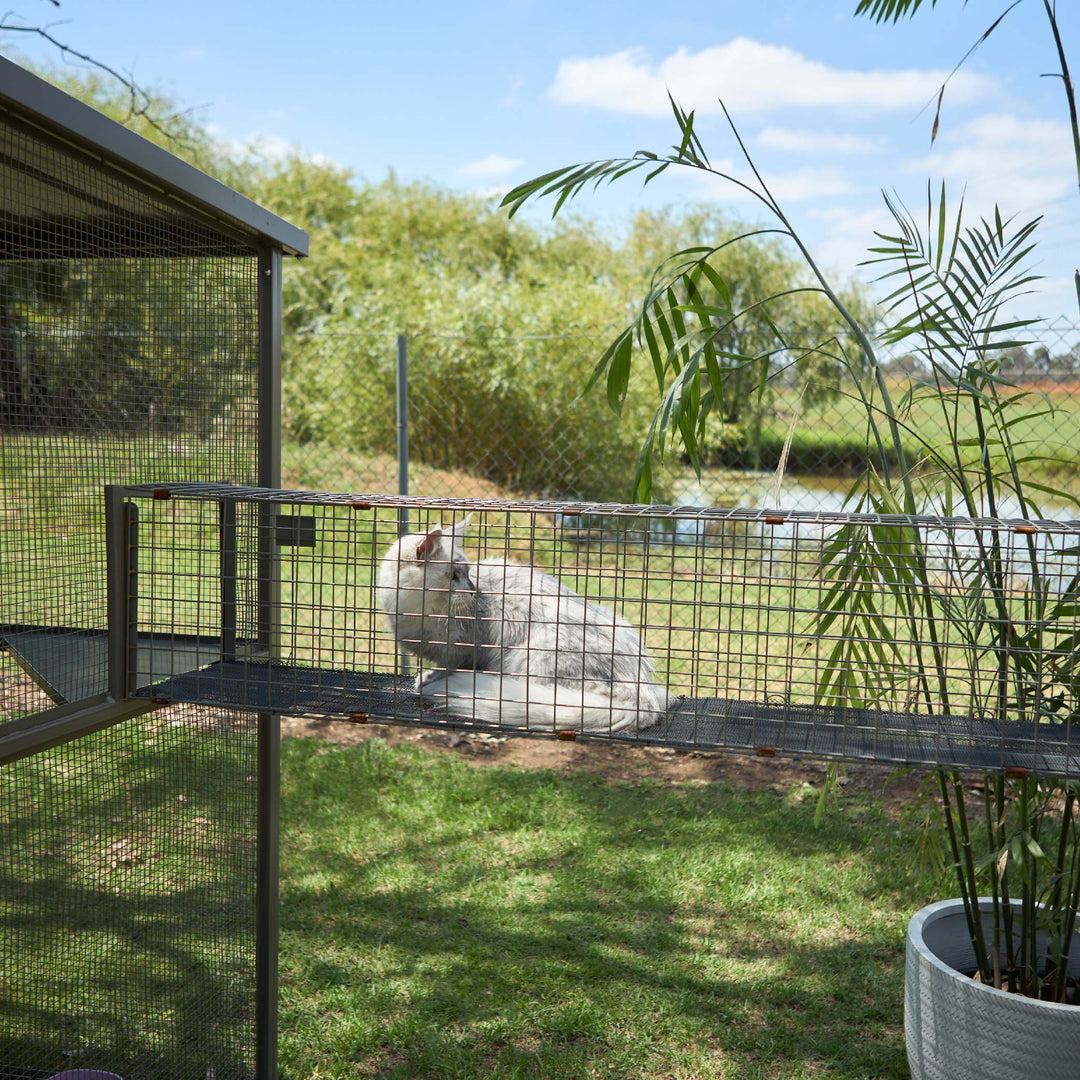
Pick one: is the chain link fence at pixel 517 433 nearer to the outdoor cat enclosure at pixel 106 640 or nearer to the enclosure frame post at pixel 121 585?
the outdoor cat enclosure at pixel 106 640

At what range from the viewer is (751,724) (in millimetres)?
1772

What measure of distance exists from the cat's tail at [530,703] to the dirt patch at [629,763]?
0.84 metres

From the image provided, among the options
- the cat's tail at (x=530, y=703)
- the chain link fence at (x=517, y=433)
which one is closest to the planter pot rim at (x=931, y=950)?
the cat's tail at (x=530, y=703)

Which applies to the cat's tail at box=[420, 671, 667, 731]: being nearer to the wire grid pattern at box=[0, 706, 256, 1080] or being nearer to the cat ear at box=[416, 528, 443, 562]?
the cat ear at box=[416, 528, 443, 562]

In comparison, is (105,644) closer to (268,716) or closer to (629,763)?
(268,716)

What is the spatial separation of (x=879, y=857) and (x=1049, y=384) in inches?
102

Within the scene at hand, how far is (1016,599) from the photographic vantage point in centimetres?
188

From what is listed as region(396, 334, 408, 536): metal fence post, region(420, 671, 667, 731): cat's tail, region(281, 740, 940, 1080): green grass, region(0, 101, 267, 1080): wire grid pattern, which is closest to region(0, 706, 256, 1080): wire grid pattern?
region(0, 101, 267, 1080): wire grid pattern

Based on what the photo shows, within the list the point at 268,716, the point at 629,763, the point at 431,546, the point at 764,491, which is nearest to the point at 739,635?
the point at 268,716

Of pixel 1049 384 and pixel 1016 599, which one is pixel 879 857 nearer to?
pixel 1016 599

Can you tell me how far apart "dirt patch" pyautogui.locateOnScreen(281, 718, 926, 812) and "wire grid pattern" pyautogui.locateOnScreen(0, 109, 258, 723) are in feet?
7.54

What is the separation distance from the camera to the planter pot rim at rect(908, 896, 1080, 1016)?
1861 millimetres

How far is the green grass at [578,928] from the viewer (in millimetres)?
2480

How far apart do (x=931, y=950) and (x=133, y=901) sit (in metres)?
1.88
